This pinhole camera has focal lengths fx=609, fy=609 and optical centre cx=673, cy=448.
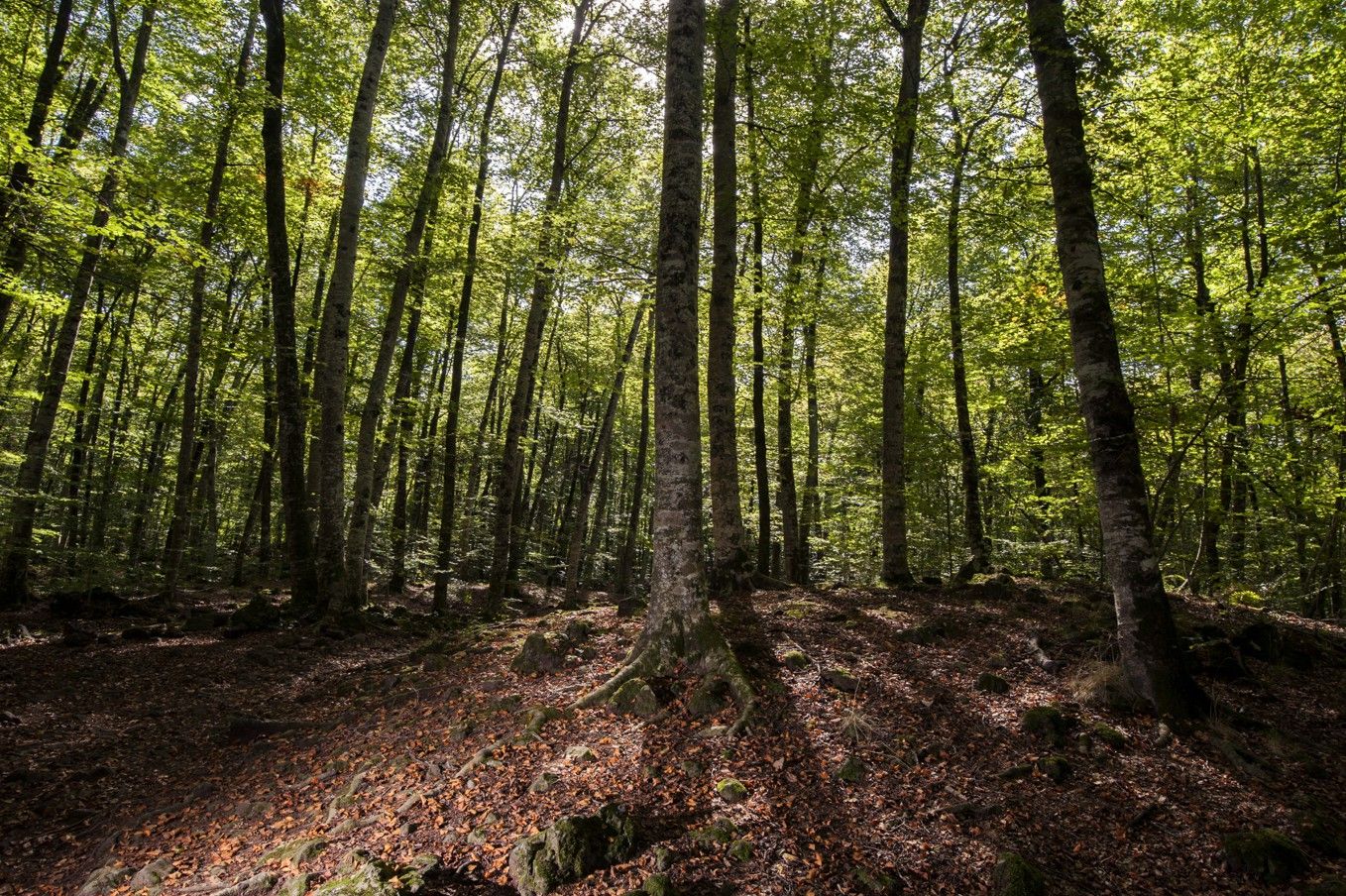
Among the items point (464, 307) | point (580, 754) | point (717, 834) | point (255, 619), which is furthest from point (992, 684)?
point (464, 307)

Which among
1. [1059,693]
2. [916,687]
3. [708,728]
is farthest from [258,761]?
[1059,693]

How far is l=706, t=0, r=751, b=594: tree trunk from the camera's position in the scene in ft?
31.5

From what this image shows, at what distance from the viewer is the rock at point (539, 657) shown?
7.16 m

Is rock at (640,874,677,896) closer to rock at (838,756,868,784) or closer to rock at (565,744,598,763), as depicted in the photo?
rock at (565,744,598,763)

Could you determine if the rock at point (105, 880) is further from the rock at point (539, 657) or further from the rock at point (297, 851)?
the rock at point (539, 657)

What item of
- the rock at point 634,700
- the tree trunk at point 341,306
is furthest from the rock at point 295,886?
the tree trunk at point 341,306

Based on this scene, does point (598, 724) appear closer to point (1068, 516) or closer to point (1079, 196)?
point (1079, 196)

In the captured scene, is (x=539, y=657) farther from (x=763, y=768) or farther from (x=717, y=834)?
(x=717, y=834)

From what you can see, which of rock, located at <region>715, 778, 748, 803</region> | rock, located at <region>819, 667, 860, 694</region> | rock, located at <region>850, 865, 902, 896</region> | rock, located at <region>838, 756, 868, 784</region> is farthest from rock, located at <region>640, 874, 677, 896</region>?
rock, located at <region>819, 667, 860, 694</region>

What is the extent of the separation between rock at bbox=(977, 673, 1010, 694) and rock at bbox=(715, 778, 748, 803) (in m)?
2.93

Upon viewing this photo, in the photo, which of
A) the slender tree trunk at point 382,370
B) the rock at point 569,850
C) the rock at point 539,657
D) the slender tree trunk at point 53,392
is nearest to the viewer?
the rock at point 569,850

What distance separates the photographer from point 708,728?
5168 millimetres

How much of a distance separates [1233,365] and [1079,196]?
8204 mm

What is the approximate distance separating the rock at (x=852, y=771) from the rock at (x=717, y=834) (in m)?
1.03
